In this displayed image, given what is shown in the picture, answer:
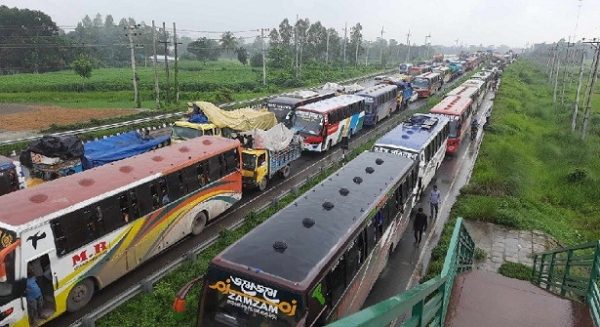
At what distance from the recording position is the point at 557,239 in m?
16.7

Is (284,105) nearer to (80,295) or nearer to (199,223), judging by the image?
(199,223)

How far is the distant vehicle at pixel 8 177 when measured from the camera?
16016mm

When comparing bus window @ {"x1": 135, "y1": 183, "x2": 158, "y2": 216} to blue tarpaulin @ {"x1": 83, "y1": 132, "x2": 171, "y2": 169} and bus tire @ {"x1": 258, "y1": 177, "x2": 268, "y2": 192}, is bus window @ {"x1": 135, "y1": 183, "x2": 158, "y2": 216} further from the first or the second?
bus tire @ {"x1": 258, "y1": 177, "x2": 268, "y2": 192}

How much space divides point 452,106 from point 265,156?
52.8 ft

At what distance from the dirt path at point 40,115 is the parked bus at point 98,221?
23087 millimetres

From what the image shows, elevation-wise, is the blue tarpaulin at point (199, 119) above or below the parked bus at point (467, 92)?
below

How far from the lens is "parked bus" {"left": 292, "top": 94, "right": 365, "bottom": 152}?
26.6 metres

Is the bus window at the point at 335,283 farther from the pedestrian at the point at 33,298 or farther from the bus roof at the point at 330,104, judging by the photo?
the bus roof at the point at 330,104

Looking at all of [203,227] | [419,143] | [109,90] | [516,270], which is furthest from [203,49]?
[516,270]

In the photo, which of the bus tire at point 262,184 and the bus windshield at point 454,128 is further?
the bus windshield at point 454,128

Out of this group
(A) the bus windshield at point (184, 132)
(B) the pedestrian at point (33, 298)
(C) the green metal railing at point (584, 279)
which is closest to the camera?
(C) the green metal railing at point (584, 279)

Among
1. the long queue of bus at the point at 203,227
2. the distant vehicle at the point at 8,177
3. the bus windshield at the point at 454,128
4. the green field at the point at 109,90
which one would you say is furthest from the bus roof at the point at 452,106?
the green field at the point at 109,90

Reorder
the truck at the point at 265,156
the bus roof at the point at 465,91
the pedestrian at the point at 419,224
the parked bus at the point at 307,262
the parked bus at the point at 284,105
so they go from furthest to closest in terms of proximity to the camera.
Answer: the bus roof at the point at 465,91 → the parked bus at the point at 284,105 → the truck at the point at 265,156 → the pedestrian at the point at 419,224 → the parked bus at the point at 307,262

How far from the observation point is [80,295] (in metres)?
11.3
